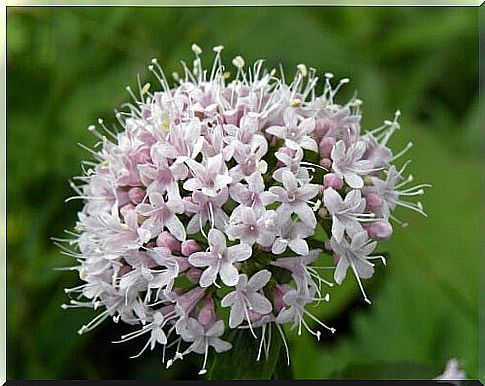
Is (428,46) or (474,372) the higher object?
(428,46)

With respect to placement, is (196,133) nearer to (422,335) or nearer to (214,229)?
(214,229)

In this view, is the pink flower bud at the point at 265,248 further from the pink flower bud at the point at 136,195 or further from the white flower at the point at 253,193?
the pink flower bud at the point at 136,195

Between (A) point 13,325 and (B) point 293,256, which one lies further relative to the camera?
(A) point 13,325

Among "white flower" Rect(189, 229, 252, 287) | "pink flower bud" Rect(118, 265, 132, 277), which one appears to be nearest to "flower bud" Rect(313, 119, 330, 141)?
"white flower" Rect(189, 229, 252, 287)

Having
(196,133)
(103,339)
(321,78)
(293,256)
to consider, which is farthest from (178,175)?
(321,78)

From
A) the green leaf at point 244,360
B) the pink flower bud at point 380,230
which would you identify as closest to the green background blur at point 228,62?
the green leaf at point 244,360

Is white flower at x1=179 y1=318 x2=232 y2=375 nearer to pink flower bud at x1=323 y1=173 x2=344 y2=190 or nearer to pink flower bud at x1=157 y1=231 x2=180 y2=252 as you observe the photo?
pink flower bud at x1=157 y1=231 x2=180 y2=252

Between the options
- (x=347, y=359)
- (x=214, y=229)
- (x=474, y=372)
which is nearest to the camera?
(x=214, y=229)
